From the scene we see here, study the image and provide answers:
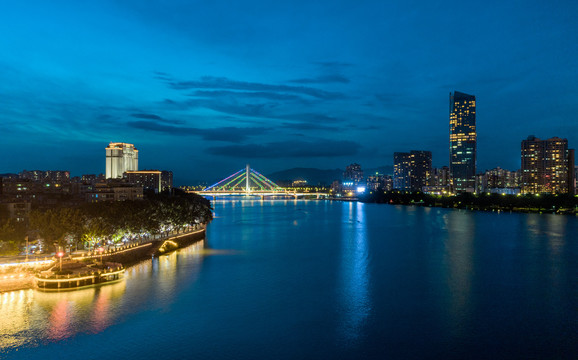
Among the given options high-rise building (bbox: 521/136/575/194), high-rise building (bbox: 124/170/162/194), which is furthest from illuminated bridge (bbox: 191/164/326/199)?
high-rise building (bbox: 521/136/575/194)

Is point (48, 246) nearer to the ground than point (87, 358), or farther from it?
farther from it

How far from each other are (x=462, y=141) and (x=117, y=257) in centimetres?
9638

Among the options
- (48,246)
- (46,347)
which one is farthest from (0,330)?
(48,246)

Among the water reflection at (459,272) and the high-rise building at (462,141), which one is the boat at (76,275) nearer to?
the water reflection at (459,272)

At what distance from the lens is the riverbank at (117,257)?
46.3ft

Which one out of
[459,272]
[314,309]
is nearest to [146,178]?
[459,272]

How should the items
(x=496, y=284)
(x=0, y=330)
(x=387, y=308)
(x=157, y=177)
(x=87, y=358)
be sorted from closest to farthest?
(x=87, y=358), (x=0, y=330), (x=387, y=308), (x=496, y=284), (x=157, y=177)

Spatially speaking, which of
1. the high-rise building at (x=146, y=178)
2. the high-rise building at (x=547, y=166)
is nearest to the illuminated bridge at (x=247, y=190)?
the high-rise building at (x=146, y=178)

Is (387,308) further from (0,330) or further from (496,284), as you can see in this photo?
(0,330)

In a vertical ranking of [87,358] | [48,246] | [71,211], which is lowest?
[87,358]

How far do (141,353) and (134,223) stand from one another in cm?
1142

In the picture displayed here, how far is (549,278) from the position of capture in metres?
16.1

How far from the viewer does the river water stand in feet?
32.8

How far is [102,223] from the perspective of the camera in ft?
61.2
